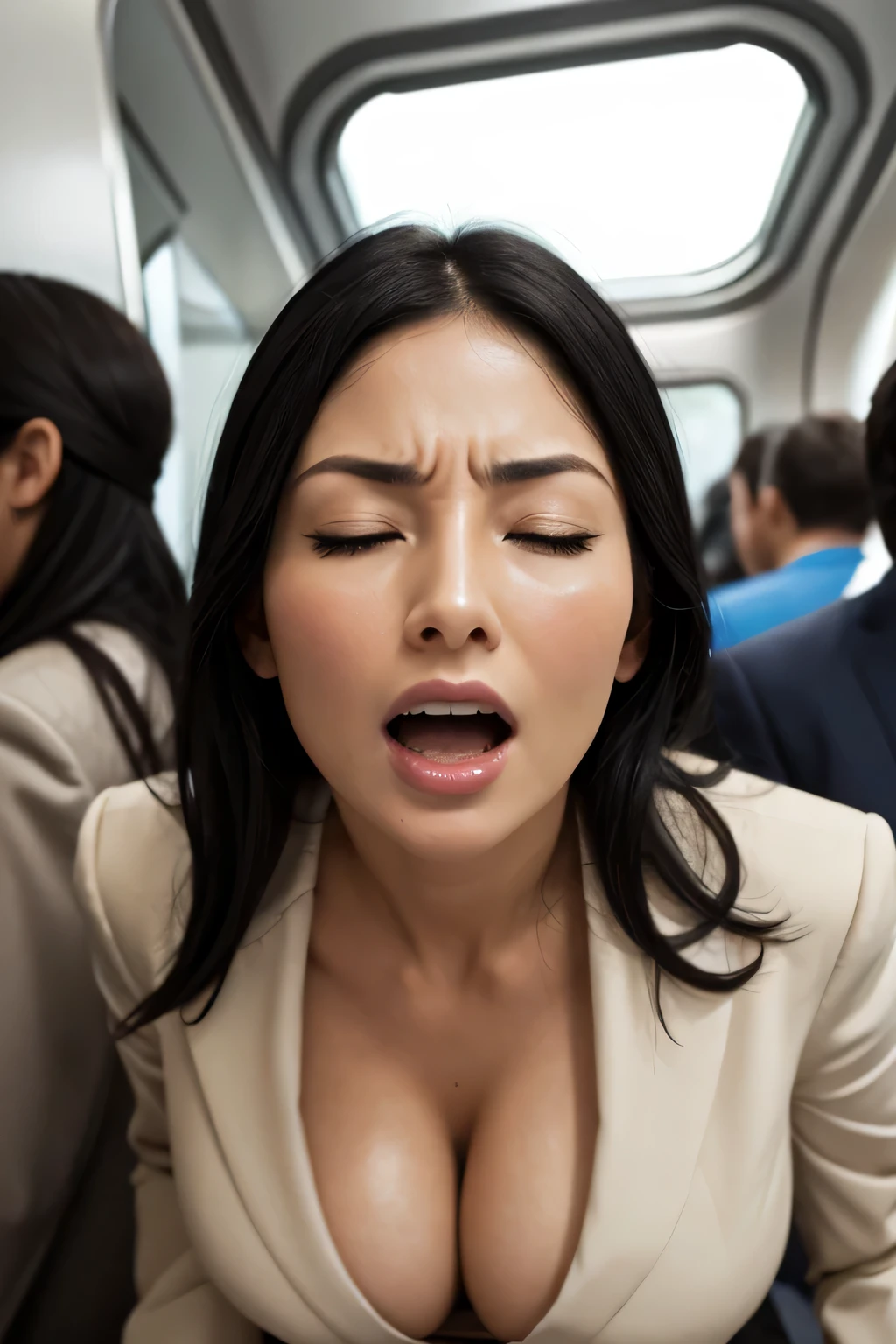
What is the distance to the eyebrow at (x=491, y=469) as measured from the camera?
0.43 metres

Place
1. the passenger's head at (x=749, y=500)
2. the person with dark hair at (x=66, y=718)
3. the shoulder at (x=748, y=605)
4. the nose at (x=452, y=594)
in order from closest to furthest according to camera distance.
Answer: the nose at (x=452, y=594) < the person with dark hair at (x=66, y=718) < the shoulder at (x=748, y=605) < the passenger's head at (x=749, y=500)

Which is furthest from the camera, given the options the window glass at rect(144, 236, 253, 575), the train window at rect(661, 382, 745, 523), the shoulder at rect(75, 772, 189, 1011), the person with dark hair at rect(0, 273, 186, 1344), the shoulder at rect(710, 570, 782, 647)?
the train window at rect(661, 382, 745, 523)

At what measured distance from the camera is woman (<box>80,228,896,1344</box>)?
0.43 meters

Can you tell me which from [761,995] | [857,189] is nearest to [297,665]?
[761,995]

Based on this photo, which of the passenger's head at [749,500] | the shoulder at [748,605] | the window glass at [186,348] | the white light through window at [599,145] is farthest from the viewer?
the passenger's head at [749,500]

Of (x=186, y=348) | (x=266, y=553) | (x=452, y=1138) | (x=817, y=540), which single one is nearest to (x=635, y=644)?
(x=266, y=553)

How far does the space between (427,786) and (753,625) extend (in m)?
0.76

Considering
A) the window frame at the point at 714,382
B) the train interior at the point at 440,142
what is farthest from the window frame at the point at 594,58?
the window frame at the point at 714,382

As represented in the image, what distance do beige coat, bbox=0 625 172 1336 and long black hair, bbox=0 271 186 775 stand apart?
1.7 inches

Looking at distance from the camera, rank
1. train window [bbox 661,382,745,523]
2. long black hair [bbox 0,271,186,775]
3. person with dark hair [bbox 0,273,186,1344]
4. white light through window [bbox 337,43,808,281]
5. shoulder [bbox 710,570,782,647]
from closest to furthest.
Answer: person with dark hair [bbox 0,273,186,1344] → long black hair [bbox 0,271,186,775] → white light through window [bbox 337,43,808,281] → shoulder [bbox 710,570,782,647] → train window [bbox 661,382,745,523]

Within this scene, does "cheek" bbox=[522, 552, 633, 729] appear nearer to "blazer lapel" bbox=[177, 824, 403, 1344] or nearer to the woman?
the woman

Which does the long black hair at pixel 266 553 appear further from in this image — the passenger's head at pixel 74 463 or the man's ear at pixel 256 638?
the passenger's head at pixel 74 463

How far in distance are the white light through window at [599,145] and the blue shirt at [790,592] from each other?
0.45 m

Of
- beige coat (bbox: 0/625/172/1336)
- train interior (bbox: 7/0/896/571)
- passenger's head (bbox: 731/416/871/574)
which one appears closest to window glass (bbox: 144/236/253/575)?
train interior (bbox: 7/0/896/571)
